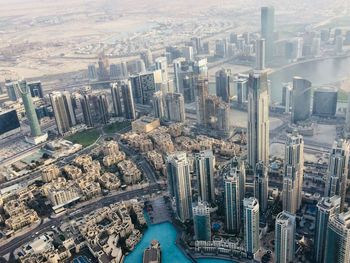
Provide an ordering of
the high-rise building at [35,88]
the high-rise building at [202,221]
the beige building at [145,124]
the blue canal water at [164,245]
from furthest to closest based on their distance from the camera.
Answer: the high-rise building at [35,88], the beige building at [145,124], the blue canal water at [164,245], the high-rise building at [202,221]

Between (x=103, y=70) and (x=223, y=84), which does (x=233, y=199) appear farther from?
(x=103, y=70)

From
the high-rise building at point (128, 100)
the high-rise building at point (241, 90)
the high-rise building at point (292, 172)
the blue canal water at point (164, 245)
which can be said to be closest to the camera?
the blue canal water at point (164, 245)

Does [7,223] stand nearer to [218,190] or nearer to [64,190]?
[64,190]

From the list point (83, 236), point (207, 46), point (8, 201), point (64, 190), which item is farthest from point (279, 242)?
point (207, 46)

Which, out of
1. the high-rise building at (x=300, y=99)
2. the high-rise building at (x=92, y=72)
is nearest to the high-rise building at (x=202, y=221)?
the high-rise building at (x=300, y=99)

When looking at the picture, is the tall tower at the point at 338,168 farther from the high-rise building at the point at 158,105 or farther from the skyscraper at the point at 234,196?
the high-rise building at the point at 158,105

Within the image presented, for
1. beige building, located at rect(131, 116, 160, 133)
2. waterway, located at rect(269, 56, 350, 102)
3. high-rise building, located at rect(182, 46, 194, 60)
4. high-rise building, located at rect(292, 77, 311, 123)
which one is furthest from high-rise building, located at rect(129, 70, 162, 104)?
high-rise building, located at rect(292, 77, 311, 123)
